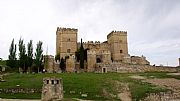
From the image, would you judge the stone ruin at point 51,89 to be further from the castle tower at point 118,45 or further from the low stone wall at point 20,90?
the castle tower at point 118,45

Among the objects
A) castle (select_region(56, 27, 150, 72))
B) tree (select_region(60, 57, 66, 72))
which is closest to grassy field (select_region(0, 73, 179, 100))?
castle (select_region(56, 27, 150, 72))

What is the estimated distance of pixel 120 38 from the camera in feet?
274

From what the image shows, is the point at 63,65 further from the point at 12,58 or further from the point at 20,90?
the point at 20,90

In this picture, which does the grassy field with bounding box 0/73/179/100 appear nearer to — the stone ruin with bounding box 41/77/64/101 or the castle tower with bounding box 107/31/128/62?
the stone ruin with bounding box 41/77/64/101

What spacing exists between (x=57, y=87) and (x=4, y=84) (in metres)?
19.2

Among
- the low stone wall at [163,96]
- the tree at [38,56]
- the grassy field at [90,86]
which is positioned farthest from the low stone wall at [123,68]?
the low stone wall at [163,96]

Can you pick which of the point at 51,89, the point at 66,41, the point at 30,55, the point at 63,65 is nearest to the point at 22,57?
the point at 30,55

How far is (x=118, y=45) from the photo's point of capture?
82.6 metres

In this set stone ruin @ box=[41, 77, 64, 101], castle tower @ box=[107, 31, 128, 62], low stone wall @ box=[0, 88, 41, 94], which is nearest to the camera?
stone ruin @ box=[41, 77, 64, 101]

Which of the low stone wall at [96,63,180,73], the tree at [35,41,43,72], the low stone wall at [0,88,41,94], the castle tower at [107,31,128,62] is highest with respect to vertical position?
the castle tower at [107,31,128,62]

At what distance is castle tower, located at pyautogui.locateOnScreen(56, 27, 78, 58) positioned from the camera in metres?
78.1

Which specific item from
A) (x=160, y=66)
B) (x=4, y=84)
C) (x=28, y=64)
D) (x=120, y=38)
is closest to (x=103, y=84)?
(x=4, y=84)

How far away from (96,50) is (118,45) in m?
7.88

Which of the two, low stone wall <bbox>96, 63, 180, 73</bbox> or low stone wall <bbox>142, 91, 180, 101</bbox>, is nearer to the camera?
low stone wall <bbox>142, 91, 180, 101</bbox>
